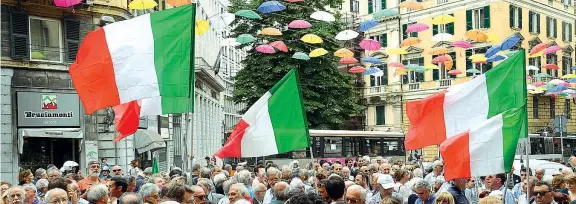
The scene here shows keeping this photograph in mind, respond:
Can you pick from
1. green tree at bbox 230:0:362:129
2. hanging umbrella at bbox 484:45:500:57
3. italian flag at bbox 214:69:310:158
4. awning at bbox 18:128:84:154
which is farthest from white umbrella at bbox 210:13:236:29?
italian flag at bbox 214:69:310:158

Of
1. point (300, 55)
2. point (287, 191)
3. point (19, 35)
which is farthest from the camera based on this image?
point (300, 55)

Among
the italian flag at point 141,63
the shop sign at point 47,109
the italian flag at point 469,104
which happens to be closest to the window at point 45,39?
the shop sign at point 47,109

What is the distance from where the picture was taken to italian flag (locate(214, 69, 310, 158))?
1057 cm

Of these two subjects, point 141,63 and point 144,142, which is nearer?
point 141,63

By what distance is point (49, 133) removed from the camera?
22859 millimetres

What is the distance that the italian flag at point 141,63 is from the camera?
32.2 ft

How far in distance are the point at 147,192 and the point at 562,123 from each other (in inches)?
841

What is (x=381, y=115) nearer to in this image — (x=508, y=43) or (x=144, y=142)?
(x=508, y=43)

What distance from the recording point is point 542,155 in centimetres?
4016

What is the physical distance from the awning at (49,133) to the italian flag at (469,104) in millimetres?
15197

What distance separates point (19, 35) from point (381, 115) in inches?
1442

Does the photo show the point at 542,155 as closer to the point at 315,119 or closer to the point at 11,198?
the point at 315,119

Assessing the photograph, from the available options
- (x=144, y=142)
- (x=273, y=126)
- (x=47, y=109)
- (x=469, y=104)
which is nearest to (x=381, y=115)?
(x=144, y=142)

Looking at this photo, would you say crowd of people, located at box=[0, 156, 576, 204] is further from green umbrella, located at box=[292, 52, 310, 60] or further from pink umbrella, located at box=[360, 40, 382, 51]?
green umbrella, located at box=[292, 52, 310, 60]
